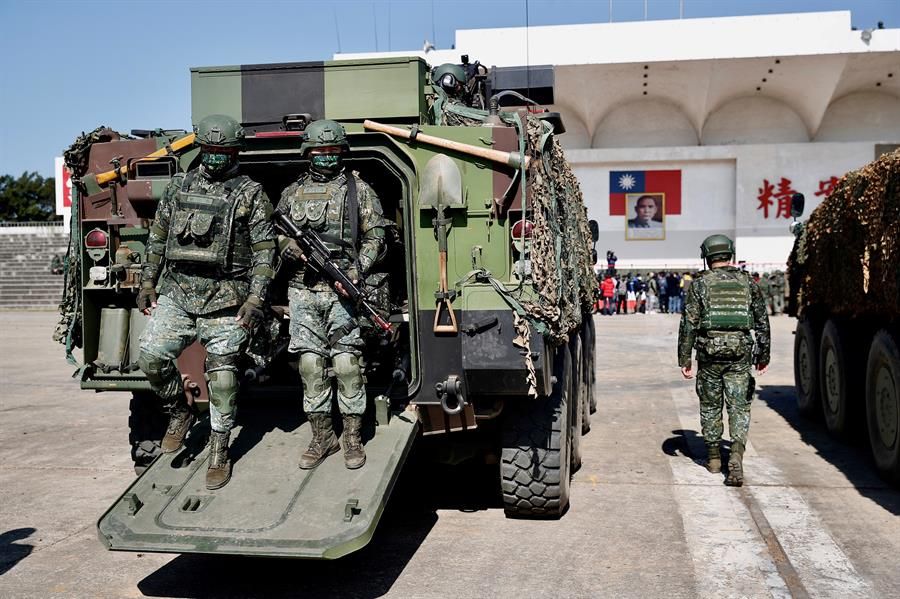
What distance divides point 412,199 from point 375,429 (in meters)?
1.29

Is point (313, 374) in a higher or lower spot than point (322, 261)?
lower

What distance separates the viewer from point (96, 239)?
5984 millimetres

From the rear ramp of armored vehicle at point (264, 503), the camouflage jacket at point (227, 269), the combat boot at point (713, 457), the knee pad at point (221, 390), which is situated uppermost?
the camouflage jacket at point (227, 269)

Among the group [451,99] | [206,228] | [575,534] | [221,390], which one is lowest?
[575,534]

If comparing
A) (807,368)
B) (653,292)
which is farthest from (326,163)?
(653,292)

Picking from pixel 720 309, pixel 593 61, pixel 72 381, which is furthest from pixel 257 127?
pixel 593 61

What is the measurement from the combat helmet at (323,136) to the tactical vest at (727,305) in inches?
129

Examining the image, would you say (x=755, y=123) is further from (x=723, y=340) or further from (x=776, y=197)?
(x=723, y=340)

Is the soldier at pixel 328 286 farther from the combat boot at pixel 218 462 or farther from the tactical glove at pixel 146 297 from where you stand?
the tactical glove at pixel 146 297

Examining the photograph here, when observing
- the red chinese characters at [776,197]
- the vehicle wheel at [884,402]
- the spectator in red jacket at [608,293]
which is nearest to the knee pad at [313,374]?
the vehicle wheel at [884,402]

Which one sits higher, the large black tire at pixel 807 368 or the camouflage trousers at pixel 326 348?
the camouflage trousers at pixel 326 348

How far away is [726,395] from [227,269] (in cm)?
392

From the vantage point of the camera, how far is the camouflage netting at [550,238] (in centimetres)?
504

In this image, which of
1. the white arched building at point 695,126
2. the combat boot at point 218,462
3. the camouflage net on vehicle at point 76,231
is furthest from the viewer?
the white arched building at point 695,126
